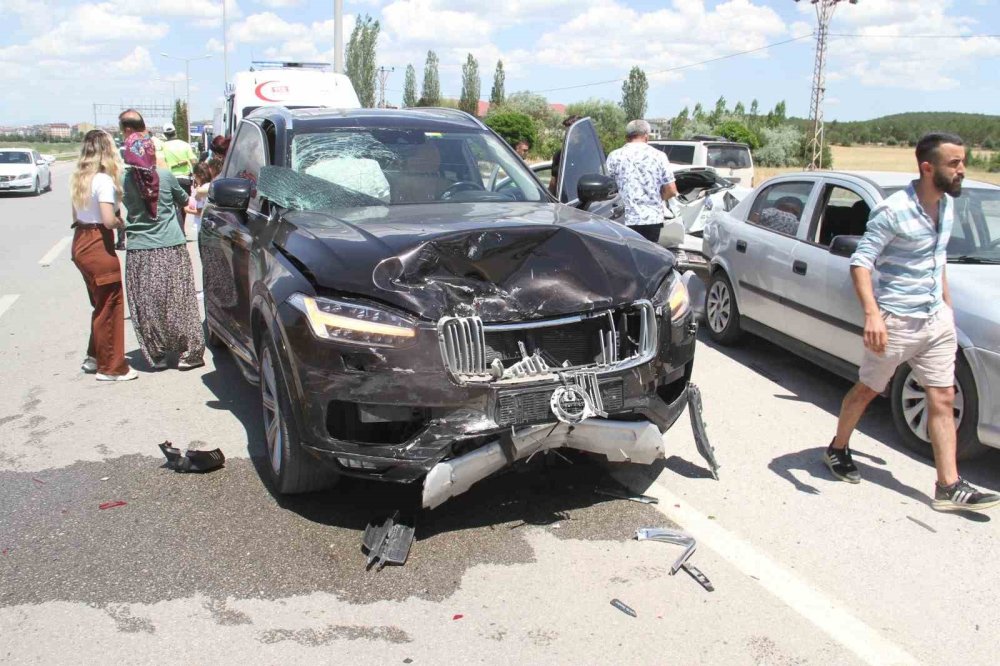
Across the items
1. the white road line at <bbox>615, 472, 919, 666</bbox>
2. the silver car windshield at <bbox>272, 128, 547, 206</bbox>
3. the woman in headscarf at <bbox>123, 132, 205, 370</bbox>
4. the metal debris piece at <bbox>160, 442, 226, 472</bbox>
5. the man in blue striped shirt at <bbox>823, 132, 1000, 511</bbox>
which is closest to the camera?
the white road line at <bbox>615, 472, 919, 666</bbox>

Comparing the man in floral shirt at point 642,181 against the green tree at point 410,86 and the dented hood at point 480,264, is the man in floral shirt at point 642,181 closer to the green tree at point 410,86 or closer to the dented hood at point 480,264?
Result: the dented hood at point 480,264

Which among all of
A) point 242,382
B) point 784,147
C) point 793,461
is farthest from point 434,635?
point 784,147

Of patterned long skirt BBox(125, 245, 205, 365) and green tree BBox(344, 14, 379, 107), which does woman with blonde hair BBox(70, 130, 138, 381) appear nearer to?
patterned long skirt BBox(125, 245, 205, 365)

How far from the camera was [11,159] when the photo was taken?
1072 inches

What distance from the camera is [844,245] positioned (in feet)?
18.0

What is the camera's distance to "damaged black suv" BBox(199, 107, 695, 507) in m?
3.65

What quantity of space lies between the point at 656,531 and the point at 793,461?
4.63 feet

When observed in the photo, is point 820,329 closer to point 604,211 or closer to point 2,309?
point 604,211

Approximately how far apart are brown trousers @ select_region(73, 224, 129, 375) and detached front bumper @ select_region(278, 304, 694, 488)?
10.4 feet

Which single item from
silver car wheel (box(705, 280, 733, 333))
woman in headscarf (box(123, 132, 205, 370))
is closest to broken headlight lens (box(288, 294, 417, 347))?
woman in headscarf (box(123, 132, 205, 370))

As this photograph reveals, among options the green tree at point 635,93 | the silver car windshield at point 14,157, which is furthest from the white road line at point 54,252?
the green tree at point 635,93

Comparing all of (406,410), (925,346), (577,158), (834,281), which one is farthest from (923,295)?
(577,158)

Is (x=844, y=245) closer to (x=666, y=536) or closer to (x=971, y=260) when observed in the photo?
(x=971, y=260)

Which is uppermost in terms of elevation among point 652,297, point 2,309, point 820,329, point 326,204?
point 326,204
